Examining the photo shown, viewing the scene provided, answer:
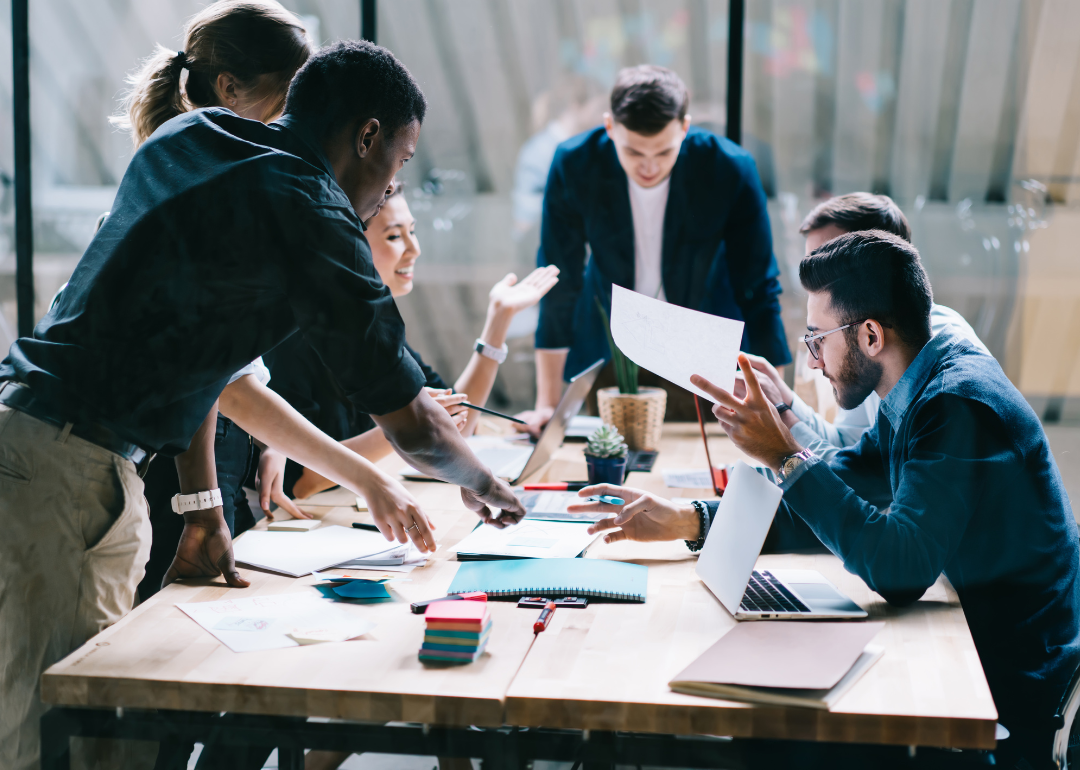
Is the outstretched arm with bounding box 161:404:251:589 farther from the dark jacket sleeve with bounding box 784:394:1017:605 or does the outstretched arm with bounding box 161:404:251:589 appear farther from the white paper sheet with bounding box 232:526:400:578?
the dark jacket sleeve with bounding box 784:394:1017:605

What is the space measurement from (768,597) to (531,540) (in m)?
0.41

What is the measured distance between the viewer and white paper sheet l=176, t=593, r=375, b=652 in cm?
107

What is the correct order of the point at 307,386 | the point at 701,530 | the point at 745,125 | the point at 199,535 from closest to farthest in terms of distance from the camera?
1. the point at 199,535
2. the point at 701,530
3. the point at 307,386
4. the point at 745,125

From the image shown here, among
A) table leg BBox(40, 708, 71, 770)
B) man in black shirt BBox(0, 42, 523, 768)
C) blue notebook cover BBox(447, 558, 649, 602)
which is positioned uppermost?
man in black shirt BBox(0, 42, 523, 768)

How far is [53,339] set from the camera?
1.05 m

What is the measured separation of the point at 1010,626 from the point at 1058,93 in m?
0.85

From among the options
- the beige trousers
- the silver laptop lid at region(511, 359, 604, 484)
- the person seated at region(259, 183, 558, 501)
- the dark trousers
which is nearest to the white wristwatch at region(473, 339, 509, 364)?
the person seated at region(259, 183, 558, 501)

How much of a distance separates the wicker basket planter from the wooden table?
1011 mm

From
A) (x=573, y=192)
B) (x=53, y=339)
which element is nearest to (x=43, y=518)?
(x=53, y=339)

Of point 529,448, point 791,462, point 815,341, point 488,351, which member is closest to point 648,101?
point 488,351

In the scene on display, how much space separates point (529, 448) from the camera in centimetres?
221

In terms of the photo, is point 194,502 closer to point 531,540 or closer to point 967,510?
point 531,540

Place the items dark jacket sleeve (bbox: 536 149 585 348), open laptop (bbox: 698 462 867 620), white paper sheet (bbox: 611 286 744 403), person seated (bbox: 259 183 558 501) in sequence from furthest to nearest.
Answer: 1. dark jacket sleeve (bbox: 536 149 585 348)
2. person seated (bbox: 259 183 558 501)
3. white paper sheet (bbox: 611 286 744 403)
4. open laptop (bbox: 698 462 867 620)

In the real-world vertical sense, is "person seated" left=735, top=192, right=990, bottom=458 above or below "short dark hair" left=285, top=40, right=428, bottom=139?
below
